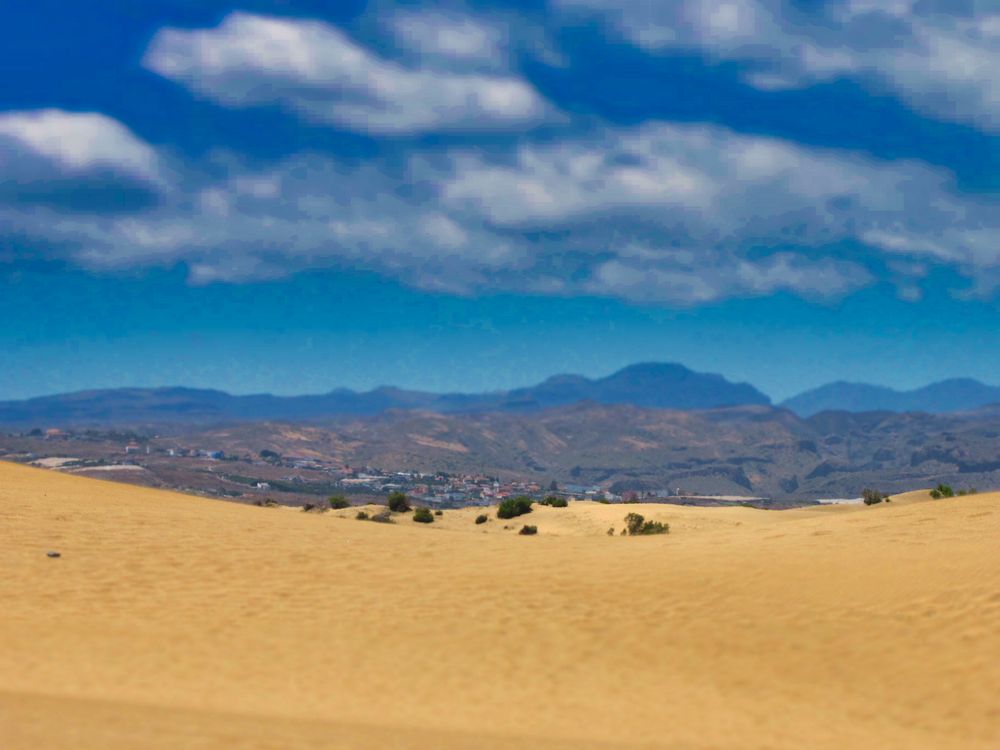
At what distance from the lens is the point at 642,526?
4097cm

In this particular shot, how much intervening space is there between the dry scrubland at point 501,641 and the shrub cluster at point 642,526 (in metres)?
16.4

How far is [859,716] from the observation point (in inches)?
472

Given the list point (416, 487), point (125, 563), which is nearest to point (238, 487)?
point (416, 487)

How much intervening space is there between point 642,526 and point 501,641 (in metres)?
27.0

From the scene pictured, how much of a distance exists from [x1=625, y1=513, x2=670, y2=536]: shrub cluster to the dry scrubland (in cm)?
1640

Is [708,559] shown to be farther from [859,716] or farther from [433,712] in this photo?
[433,712]

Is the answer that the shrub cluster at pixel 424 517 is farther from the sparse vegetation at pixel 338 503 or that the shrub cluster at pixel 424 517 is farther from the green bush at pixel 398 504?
the sparse vegetation at pixel 338 503

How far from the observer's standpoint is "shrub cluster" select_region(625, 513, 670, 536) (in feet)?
128

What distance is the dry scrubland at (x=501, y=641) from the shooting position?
11219 millimetres

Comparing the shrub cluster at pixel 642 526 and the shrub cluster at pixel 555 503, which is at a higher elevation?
the shrub cluster at pixel 555 503

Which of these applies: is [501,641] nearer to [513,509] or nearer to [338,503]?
[513,509]

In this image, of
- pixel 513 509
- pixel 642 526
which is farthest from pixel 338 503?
pixel 642 526

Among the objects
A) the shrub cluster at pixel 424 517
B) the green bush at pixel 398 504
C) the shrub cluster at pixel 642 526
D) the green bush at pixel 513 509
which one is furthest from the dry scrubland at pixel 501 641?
the green bush at pixel 398 504

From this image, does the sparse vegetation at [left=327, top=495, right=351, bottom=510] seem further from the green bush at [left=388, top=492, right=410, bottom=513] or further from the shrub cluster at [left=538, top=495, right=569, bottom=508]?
the shrub cluster at [left=538, top=495, right=569, bottom=508]
